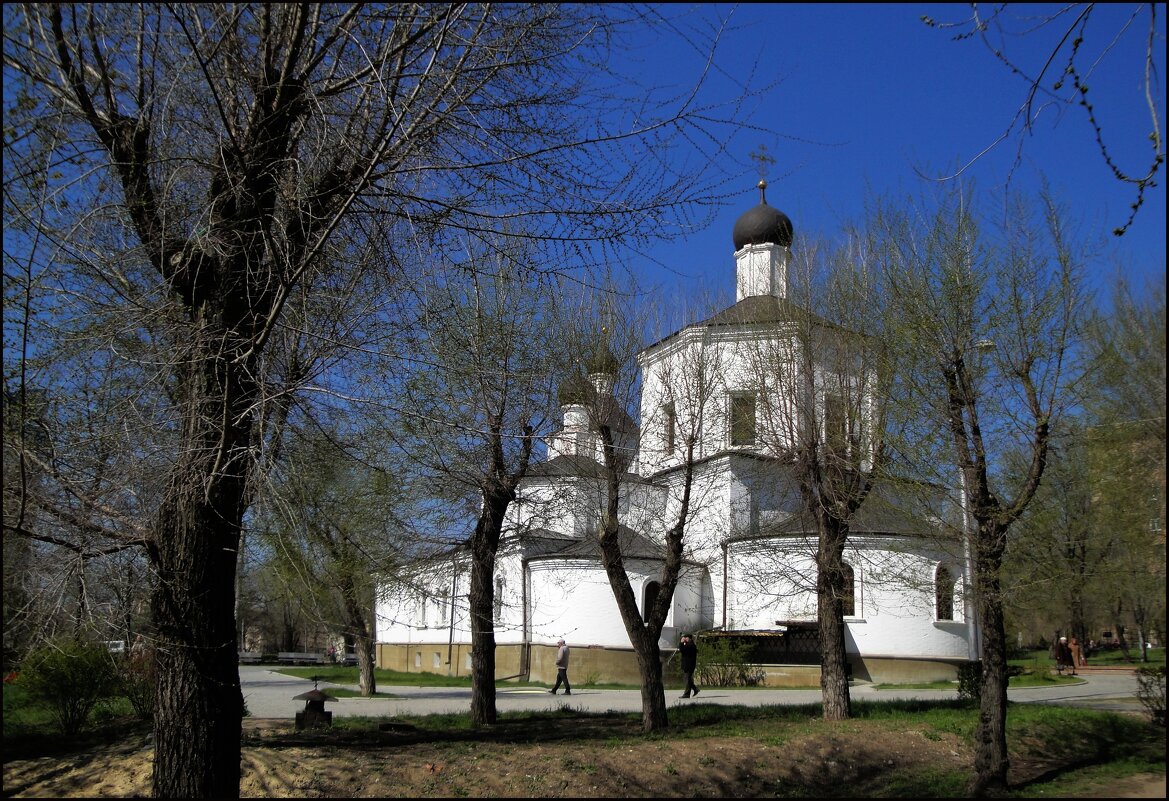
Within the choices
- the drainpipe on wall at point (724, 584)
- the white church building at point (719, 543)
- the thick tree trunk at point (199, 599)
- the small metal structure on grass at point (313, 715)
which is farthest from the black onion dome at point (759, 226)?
the thick tree trunk at point (199, 599)

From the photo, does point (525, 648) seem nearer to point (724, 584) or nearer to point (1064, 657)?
point (724, 584)

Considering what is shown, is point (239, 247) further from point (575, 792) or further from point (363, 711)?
point (363, 711)

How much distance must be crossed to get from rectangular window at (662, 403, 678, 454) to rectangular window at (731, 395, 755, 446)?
108cm

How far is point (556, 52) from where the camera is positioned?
572 cm

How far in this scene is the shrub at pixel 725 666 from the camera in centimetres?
2603

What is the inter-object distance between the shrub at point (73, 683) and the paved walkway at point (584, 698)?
11.8ft

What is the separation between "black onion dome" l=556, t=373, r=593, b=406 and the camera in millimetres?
15281

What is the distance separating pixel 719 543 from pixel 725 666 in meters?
4.50

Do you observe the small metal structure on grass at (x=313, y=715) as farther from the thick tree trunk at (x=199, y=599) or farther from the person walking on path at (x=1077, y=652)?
the person walking on path at (x=1077, y=652)

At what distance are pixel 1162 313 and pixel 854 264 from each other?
773 cm

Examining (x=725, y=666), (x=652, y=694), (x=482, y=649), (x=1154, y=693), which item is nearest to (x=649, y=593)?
(x=725, y=666)

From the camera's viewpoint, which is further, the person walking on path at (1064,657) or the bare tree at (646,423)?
the person walking on path at (1064,657)

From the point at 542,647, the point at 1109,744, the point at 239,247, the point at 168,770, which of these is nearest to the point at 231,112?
the point at 239,247

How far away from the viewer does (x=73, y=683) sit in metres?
13.2
